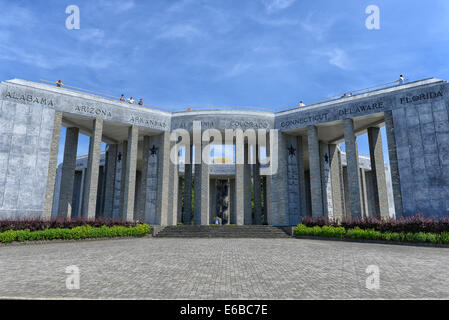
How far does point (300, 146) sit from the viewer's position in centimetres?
3048

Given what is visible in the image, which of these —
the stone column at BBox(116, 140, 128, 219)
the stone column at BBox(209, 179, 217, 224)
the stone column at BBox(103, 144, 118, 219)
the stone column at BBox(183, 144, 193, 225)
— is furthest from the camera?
the stone column at BBox(209, 179, 217, 224)

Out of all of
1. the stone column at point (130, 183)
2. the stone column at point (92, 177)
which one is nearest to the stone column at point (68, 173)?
the stone column at point (92, 177)

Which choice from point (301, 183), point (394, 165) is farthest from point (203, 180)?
point (394, 165)

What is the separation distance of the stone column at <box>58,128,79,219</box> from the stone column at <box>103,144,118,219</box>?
152 inches

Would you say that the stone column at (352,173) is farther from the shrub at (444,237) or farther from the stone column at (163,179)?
the stone column at (163,179)

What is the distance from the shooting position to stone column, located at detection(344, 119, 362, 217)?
2412 cm

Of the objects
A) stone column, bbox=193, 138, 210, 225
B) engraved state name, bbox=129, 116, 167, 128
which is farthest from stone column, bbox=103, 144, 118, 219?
stone column, bbox=193, 138, 210, 225

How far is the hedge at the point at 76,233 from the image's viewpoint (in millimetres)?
17541

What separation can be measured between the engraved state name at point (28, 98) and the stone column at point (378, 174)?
27.4 meters

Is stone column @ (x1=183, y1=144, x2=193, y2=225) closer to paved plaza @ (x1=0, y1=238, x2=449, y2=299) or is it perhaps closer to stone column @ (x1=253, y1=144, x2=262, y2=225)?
stone column @ (x1=253, y1=144, x2=262, y2=225)

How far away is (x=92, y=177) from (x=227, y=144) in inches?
575

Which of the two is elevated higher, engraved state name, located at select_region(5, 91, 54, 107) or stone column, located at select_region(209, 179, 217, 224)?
engraved state name, located at select_region(5, 91, 54, 107)

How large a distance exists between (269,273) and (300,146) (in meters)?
23.6
